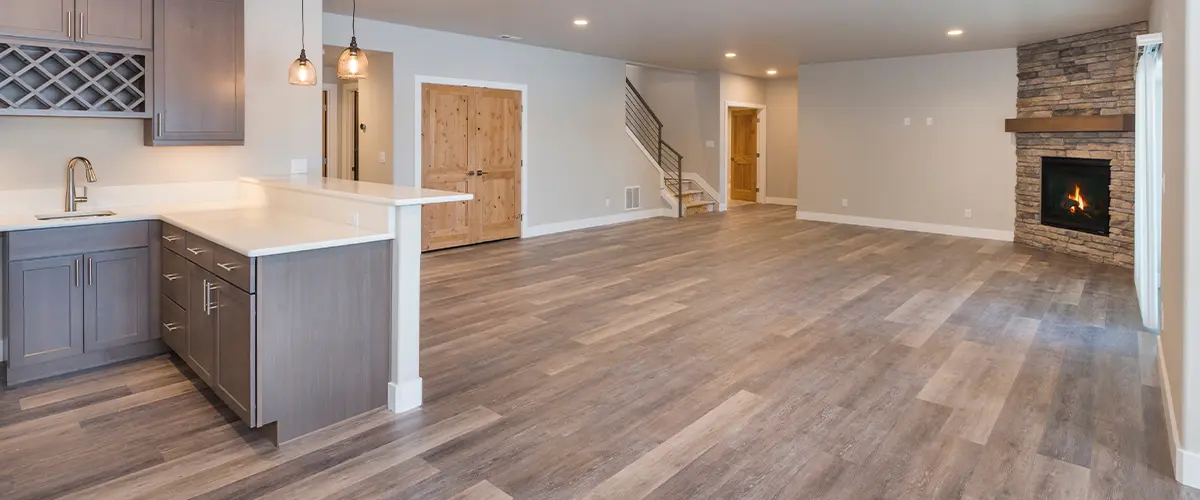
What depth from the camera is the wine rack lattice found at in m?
3.66

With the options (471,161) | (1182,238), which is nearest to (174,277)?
(1182,238)

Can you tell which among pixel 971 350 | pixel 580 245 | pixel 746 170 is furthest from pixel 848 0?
pixel 746 170

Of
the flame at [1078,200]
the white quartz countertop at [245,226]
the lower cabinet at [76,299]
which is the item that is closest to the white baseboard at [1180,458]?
the white quartz countertop at [245,226]

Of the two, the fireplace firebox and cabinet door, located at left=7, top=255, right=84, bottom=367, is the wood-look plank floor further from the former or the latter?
the fireplace firebox

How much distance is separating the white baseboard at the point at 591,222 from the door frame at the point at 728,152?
48.4 inches

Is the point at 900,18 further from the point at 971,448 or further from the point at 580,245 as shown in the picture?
the point at 971,448

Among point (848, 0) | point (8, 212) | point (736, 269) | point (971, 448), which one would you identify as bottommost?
point (971, 448)

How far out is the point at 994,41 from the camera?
324 inches

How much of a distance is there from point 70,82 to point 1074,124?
8731mm

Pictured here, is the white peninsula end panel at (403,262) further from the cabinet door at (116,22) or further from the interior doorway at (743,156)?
the interior doorway at (743,156)

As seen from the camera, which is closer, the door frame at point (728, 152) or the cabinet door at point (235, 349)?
the cabinet door at point (235, 349)

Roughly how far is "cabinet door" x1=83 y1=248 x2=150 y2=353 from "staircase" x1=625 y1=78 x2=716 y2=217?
8.46 m

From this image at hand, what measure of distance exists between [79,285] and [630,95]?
31.5 feet

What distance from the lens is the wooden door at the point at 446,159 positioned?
7883mm
